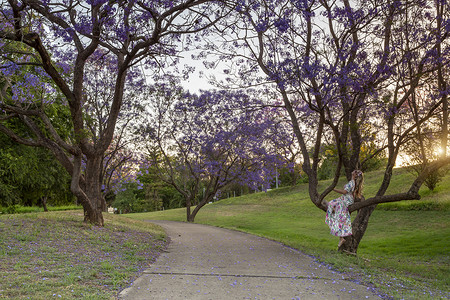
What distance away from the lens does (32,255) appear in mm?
6828

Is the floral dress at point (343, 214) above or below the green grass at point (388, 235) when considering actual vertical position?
above

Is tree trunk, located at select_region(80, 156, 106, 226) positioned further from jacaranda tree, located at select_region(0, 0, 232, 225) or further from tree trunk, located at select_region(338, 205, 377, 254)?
tree trunk, located at select_region(338, 205, 377, 254)

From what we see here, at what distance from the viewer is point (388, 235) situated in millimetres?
17953

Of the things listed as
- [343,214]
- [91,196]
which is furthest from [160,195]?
[343,214]

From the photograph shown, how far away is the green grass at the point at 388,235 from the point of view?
22.0 ft

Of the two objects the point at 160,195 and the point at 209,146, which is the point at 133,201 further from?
the point at 209,146

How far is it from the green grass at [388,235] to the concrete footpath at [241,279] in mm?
614

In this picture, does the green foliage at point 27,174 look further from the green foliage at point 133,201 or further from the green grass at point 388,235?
the green foliage at point 133,201

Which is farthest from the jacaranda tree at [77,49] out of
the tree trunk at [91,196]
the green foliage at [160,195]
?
the green foliage at [160,195]

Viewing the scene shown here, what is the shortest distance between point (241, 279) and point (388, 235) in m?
14.9

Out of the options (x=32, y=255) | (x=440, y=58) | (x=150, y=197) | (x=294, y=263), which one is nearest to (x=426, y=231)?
(x=440, y=58)

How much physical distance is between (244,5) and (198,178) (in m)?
15.8

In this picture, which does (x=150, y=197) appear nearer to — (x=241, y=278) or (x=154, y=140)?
(x=154, y=140)

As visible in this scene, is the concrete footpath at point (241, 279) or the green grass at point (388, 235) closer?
the concrete footpath at point (241, 279)
